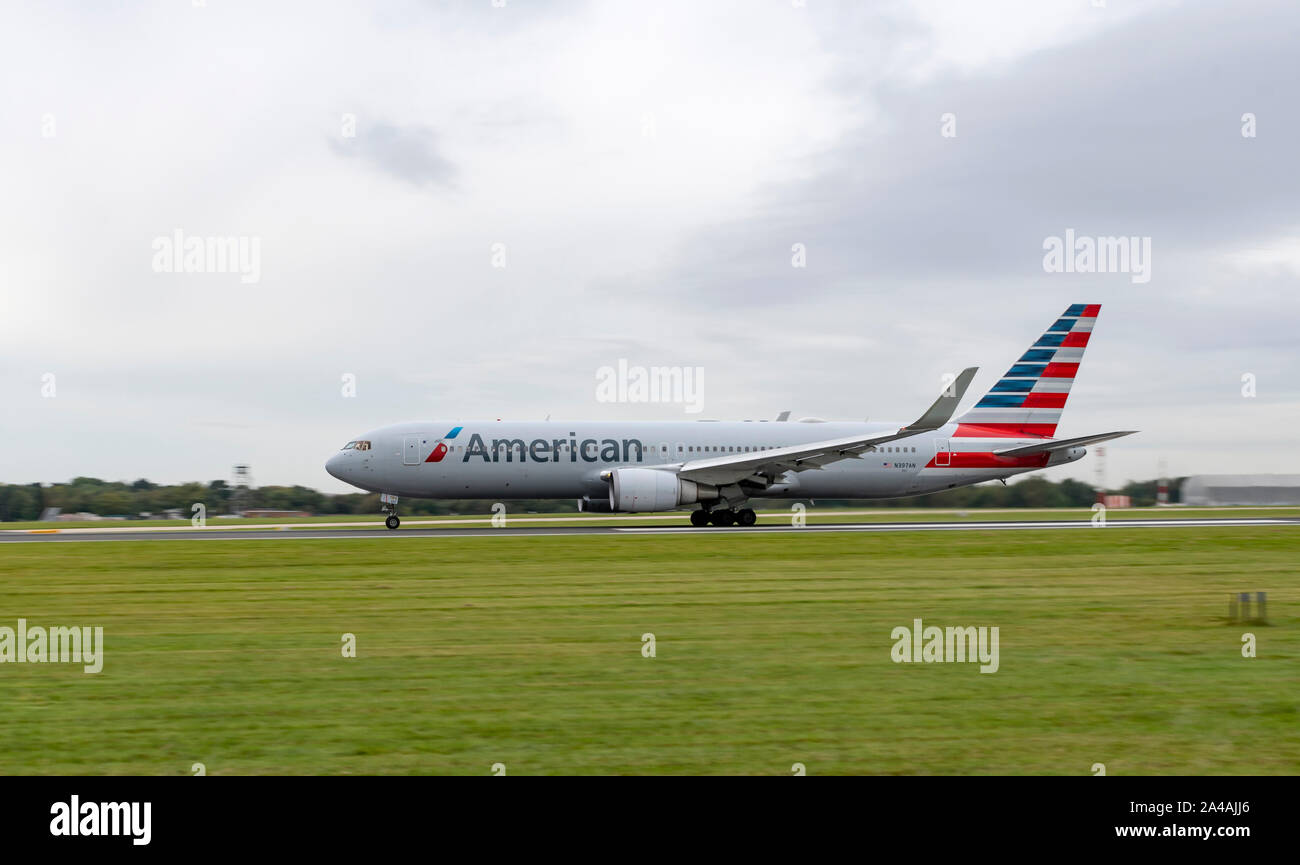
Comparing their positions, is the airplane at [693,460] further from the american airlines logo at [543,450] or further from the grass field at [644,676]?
the grass field at [644,676]

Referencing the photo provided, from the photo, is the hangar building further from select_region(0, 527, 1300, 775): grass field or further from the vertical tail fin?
select_region(0, 527, 1300, 775): grass field

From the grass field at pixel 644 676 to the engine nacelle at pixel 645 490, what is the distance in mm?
15431

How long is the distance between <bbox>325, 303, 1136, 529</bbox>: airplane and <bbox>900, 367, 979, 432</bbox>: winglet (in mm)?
44

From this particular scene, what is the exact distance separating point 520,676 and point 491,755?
288cm

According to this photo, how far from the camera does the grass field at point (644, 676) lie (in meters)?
7.70

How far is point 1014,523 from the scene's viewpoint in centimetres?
3997

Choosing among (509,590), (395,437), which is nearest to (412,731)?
(509,590)

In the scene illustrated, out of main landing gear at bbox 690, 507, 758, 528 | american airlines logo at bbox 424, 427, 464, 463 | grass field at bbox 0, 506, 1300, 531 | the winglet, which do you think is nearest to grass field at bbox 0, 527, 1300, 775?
the winglet

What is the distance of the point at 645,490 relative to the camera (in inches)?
1448

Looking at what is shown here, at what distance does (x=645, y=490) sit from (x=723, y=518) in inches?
163

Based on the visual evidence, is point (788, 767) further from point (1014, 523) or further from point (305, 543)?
point (1014, 523)

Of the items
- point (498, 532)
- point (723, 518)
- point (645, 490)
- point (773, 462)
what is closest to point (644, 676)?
point (498, 532)

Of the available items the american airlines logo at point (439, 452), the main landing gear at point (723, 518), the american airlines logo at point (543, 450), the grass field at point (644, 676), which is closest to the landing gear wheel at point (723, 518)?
the main landing gear at point (723, 518)

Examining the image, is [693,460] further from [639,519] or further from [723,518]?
[639,519]
